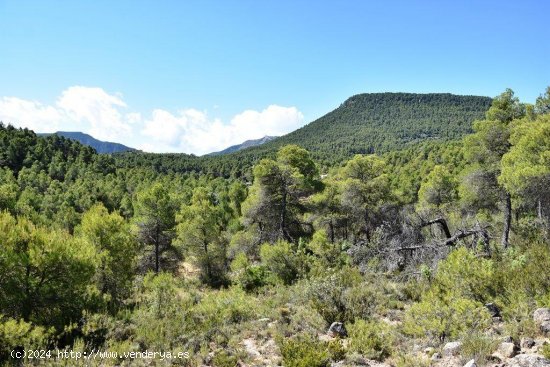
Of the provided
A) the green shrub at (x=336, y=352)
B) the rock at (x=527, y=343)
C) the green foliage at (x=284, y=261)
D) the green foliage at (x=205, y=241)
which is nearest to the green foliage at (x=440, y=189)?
the green foliage at (x=284, y=261)

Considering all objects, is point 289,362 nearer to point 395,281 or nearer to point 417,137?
point 395,281

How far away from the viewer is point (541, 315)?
7.93 m

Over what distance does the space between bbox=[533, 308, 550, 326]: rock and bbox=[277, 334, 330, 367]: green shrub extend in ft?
15.5

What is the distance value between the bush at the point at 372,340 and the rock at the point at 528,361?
8.90 feet

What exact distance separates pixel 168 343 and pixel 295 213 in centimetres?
1484

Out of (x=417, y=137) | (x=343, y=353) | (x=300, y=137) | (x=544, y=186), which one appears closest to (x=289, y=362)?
(x=343, y=353)

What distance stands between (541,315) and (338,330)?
4865mm

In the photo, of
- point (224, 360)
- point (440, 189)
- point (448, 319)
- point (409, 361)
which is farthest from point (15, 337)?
point (440, 189)

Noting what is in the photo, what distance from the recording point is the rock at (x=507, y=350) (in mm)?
7082

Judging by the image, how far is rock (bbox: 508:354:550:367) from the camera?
620 cm

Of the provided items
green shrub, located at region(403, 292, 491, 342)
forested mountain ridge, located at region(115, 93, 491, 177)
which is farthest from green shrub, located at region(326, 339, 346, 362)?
forested mountain ridge, located at region(115, 93, 491, 177)

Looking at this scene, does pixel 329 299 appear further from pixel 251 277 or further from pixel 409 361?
pixel 251 277

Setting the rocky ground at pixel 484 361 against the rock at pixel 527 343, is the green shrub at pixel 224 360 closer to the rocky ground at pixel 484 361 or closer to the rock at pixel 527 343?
the rocky ground at pixel 484 361

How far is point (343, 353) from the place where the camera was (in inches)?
335
